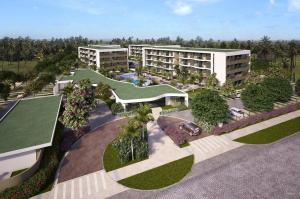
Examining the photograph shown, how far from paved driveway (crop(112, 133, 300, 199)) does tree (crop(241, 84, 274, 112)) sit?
43.8ft

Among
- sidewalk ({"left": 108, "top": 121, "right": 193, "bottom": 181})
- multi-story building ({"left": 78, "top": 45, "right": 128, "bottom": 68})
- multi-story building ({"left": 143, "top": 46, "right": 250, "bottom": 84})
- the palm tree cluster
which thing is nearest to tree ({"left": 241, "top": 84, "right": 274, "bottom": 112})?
sidewalk ({"left": 108, "top": 121, "right": 193, "bottom": 181})

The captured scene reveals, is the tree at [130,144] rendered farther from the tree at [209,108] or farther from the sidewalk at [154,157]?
the tree at [209,108]

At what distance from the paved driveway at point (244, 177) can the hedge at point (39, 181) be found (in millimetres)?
9001

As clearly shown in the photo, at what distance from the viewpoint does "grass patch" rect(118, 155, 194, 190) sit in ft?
90.3

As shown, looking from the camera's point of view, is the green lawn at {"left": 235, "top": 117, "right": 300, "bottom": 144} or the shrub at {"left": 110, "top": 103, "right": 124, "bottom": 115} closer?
the green lawn at {"left": 235, "top": 117, "right": 300, "bottom": 144}

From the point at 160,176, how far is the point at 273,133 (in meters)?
23.3

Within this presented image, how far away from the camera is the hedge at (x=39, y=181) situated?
987 inches

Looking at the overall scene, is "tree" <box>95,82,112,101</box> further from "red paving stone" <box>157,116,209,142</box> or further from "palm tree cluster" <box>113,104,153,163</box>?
"palm tree cluster" <box>113,104,153,163</box>

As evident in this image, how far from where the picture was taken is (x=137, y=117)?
3450 centimetres

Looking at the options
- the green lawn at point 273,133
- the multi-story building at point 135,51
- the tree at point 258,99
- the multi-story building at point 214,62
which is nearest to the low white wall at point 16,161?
the green lawn at point 273,133

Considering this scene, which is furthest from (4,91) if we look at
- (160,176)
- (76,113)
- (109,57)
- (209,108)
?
(109,57)

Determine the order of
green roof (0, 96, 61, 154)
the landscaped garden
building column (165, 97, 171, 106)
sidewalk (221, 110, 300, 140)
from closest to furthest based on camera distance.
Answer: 1. green roof (0, 96, 61, 154)
2. the landscaped garden
3. sidewalk (221, 110, 300, 140)
4. building column (165, 97, 171, 106)

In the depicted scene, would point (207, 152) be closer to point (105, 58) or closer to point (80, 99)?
point (80, 99)


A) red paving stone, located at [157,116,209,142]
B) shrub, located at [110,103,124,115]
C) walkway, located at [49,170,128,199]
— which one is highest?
shrub, located at [110,103,124,115]
